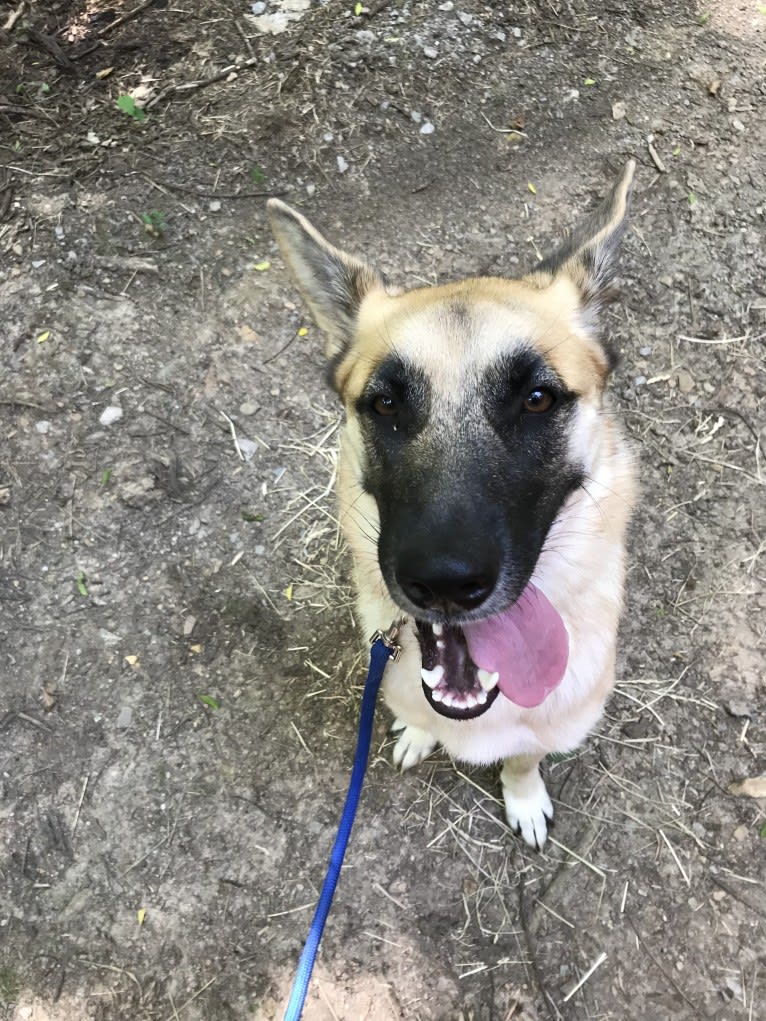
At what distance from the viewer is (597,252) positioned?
2527mm

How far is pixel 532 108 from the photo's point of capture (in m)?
4.69

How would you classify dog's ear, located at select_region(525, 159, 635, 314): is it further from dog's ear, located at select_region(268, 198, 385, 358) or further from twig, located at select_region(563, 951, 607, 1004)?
twig, located at select_region(563, 951, 607, 1004)

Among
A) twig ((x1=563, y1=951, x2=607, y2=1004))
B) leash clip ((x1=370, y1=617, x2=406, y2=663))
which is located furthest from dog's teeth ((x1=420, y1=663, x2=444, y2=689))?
twig ((x1=563, y1=951, x2=607, y2=1004))

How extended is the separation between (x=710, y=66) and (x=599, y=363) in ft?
12.9

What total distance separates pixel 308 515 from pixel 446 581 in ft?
7.21

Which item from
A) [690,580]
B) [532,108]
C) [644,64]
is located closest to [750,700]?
[690,580]

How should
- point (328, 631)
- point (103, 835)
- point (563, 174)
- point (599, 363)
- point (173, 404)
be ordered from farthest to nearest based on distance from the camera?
point (563, 174)
point (173, 404)
point (328, 631)
point (103, 835)
point (599, 363)

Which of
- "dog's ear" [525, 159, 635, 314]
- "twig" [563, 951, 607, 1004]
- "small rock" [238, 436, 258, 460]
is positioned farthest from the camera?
"small rock" [238, 436, 258, 460]

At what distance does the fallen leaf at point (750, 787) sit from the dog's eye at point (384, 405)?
8.32 ft

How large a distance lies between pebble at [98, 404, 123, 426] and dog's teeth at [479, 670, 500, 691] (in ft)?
9.27

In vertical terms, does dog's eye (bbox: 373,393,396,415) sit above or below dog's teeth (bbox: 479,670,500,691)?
above

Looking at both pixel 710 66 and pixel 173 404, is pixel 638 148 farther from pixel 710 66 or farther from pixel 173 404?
pixel 173 404

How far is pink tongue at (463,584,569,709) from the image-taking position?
217 centimetres

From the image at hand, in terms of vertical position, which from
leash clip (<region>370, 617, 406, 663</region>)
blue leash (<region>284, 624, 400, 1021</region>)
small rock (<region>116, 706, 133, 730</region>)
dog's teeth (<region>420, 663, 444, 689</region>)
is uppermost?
dog's teeth (<region>420, 663, 444, 689</region>)
